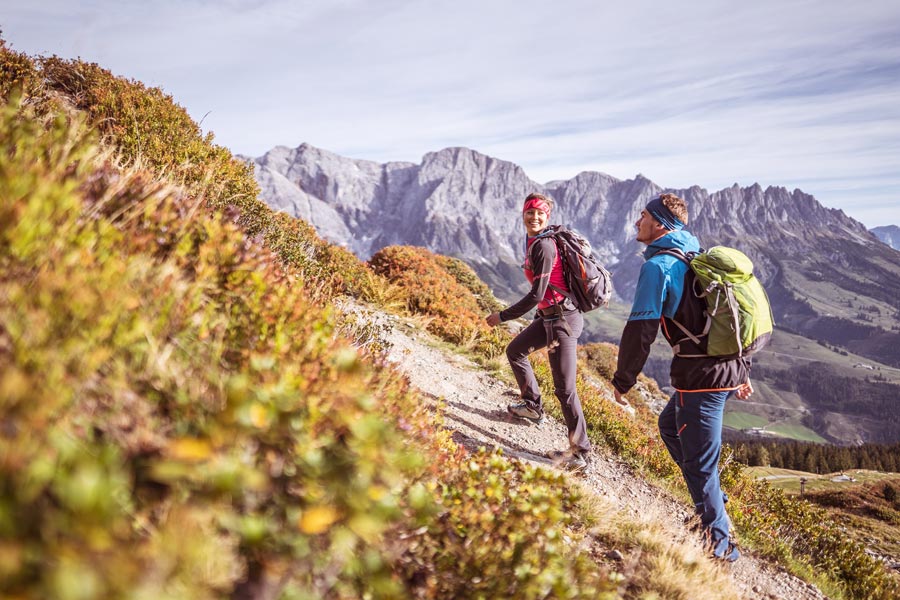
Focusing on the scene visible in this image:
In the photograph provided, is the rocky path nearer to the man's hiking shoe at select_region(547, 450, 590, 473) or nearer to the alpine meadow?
the man's hiking shoe at select_region(547, 450, 590, 473)

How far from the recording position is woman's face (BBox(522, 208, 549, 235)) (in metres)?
5.79

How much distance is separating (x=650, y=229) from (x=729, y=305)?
114 cm

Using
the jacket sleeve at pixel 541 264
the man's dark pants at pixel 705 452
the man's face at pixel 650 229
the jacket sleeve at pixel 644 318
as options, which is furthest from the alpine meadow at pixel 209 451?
the man's face at pixel 650 229

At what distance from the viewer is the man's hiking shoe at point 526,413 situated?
7109mm

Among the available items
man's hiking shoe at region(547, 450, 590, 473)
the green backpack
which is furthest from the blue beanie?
man's hiking shoe at region(547, 450, 590, 473)

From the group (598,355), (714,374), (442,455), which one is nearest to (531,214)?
(714,374)

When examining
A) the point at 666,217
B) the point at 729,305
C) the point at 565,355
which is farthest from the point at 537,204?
the point at 729,305

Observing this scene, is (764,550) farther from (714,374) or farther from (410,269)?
(410,269)

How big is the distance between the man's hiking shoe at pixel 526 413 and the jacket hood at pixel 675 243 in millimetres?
3484

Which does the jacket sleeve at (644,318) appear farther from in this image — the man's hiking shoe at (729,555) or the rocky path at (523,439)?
the man's hiking shoe at (729,555)

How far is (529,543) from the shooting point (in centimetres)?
248

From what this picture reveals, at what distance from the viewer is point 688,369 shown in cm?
425

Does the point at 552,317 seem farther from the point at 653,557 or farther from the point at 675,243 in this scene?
the point at 653,557

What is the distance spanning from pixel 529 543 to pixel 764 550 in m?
5.07
